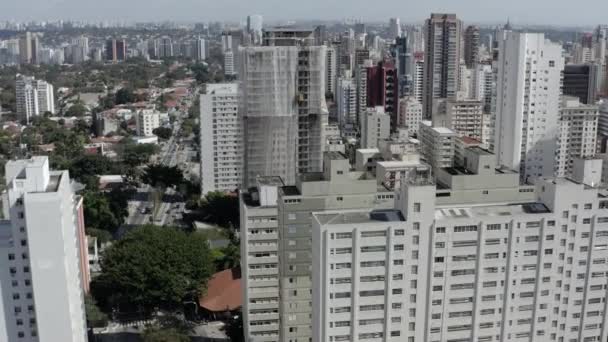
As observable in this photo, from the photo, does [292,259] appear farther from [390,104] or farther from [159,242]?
[390,104]

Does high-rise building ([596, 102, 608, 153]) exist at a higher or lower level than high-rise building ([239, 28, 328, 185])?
lower

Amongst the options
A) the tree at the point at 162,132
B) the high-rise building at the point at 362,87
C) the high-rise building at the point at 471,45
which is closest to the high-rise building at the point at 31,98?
the tree at the point at 162,132

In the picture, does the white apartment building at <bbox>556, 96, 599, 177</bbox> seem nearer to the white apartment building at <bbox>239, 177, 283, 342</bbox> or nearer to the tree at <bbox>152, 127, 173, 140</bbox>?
the white apartment building at <bbox>239, 177, 283, 342</bbox>

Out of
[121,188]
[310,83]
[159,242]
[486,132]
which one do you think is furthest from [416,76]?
[159,242]

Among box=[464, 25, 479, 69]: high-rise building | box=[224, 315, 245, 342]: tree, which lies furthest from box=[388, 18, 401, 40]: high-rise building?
box=[224, 315, 245, 342]: tree

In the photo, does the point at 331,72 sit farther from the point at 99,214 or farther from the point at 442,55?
the point at 99,214

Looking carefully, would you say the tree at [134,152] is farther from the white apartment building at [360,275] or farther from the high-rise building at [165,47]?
the high-rise building at [165,47]
